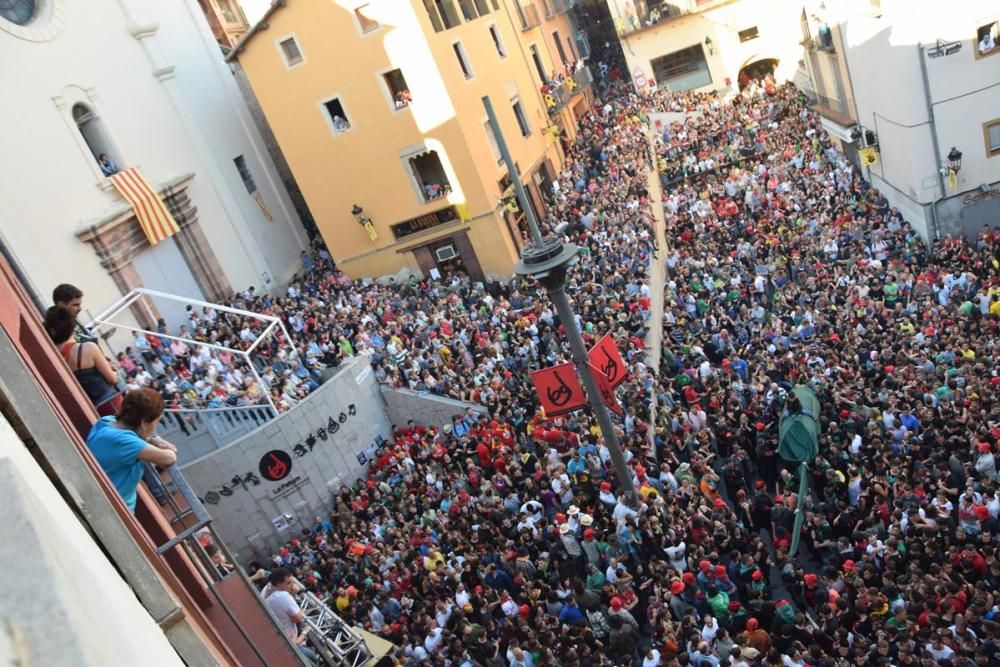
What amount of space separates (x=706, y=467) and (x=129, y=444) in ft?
32.5

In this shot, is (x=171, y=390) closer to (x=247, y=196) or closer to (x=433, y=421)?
(x=433, y=421)

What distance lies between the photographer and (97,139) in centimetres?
2227

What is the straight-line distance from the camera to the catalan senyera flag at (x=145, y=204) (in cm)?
2183

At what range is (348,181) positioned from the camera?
26.9 meters

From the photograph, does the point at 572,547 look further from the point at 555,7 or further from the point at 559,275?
the point at 555,7

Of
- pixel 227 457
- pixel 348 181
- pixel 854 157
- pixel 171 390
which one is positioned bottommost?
pixel 854 157

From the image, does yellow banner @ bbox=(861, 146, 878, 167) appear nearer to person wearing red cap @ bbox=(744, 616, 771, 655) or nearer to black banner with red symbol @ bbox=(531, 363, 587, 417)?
black banner with red symbol @ bbox=(531, 363, 587, 417)

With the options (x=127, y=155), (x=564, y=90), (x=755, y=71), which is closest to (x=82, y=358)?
(x=127, y=155)

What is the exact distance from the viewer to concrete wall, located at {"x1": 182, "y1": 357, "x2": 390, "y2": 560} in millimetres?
17453

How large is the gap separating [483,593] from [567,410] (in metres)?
3.13

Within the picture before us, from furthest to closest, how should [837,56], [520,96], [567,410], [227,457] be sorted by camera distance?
[520,96] < [837,56] < [227,457] < [567,410]

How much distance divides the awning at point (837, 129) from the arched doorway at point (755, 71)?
47.1 ft

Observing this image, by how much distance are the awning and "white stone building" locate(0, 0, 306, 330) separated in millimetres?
19263

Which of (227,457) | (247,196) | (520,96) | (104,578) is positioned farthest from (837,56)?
(104,578)
